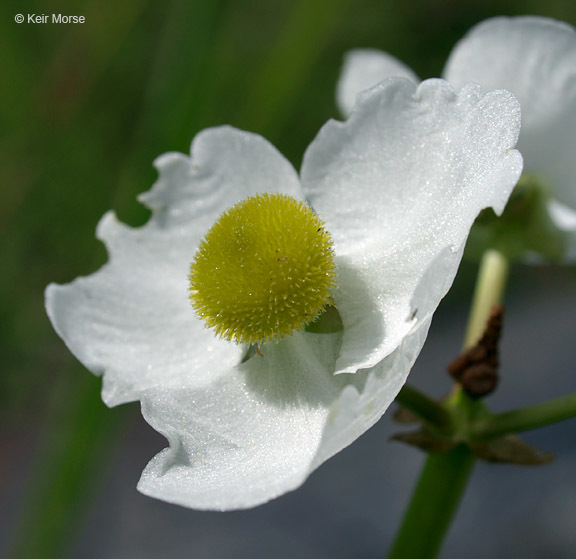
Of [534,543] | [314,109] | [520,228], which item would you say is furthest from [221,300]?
[314,109]

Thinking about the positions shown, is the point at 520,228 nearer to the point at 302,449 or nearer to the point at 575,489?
the point at 302,449

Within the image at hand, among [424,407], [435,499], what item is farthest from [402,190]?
[435,499]

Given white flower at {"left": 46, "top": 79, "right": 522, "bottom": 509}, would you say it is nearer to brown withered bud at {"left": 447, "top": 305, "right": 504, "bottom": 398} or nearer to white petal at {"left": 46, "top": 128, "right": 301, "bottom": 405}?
white petal at {"left": 46, "top": 128, "right": 301, "bottom": 405}

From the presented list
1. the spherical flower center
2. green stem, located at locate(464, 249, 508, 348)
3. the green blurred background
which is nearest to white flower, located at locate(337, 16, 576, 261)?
green stem, located at locate(464, 249, 508, 348)

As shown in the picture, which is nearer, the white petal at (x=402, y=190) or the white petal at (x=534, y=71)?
the white petal at (x=402, y=190)

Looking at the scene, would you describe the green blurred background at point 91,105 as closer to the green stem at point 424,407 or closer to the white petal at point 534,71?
the white petal at point 534,71

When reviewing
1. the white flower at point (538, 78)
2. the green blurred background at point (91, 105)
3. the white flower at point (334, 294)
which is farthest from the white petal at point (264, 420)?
the green blurred background at point (91, 105)
